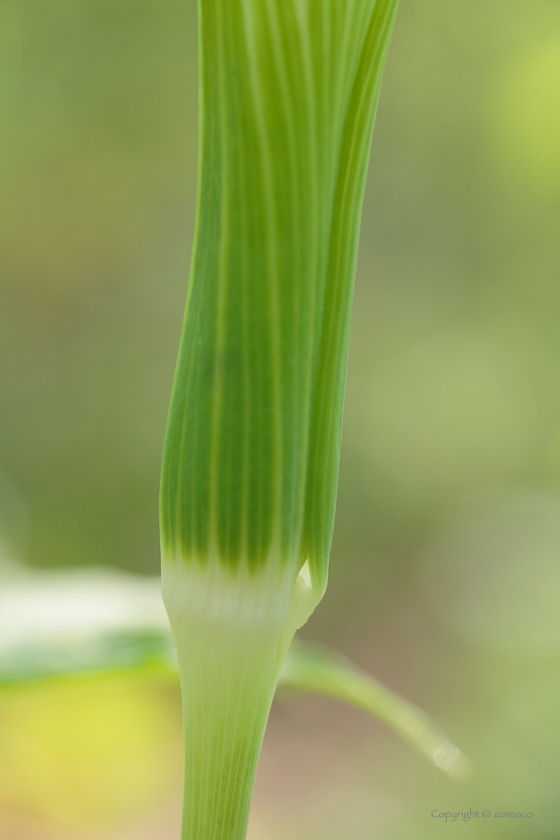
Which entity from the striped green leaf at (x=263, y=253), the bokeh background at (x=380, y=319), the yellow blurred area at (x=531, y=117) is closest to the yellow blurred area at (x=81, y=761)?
the bokeh background at (x=380, y=319)

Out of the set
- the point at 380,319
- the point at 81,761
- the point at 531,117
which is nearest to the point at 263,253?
the point at 81,761

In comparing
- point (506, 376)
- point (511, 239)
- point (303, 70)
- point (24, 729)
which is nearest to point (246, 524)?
point (303, 70)

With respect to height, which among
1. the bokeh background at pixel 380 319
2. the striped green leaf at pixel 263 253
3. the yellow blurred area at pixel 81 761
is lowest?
the yellow blurred area at pixel 81 761

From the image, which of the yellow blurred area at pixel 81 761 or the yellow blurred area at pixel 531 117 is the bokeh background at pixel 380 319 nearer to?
the yellow blurred area at pixel 531 117

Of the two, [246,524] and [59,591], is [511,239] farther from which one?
[246,524]

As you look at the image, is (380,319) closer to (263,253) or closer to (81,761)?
(81,761)

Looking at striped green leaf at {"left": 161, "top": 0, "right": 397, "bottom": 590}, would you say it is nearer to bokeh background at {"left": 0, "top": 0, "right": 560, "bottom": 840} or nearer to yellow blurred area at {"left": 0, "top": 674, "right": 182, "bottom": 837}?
yellow blurred area at {"left": 0, "top": 674, "right": 182, "bottom": 837}

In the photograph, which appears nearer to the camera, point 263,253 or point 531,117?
point 263,253

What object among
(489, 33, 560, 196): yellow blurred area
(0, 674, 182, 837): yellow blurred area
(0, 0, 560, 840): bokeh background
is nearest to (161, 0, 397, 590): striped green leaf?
(0, 674, 182, 837): yellow blurred area
